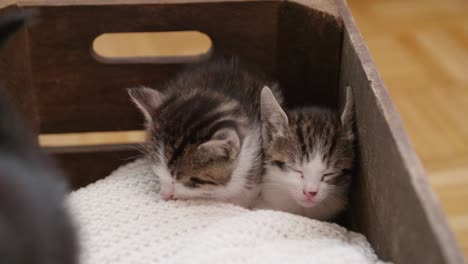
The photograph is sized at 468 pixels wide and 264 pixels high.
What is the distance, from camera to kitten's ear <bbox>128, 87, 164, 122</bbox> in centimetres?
114

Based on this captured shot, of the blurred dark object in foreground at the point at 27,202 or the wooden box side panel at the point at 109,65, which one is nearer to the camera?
the blurred dark object in foreground at the point at 27,202

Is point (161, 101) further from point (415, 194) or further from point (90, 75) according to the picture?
point (415, 194)

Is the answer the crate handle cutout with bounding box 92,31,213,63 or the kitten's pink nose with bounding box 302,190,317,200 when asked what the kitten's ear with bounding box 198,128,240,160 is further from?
the crate handle cutout with bounding box 92,31,213,63

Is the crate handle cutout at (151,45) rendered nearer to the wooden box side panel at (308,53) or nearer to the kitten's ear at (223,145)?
the wooden box side panel at (308,53)

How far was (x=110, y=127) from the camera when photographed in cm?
135

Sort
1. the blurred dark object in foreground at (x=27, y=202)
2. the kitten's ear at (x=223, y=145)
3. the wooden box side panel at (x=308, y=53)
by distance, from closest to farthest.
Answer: the blurred dark object in foreground at (x=27, y=202) → the kitten's ear at (x=223, y=145) → the wooden box side panel at (x=308, y=53)

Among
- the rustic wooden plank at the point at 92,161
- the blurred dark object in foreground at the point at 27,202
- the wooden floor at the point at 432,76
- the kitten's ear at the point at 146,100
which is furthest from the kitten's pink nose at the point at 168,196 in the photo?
the wooden floor at the point at 432,76

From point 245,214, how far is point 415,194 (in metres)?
0.34

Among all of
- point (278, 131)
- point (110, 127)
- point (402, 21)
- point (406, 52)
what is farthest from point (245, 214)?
point (402, 21)

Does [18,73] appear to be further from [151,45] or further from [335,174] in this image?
[151,45]

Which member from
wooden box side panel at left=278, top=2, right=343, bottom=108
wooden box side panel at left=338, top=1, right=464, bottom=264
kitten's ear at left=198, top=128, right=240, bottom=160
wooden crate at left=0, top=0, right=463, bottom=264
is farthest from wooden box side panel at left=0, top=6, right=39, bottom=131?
wooden box side panel at left=338, top=1, right=464, bottom=264

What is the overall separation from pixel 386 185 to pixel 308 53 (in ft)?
1.35

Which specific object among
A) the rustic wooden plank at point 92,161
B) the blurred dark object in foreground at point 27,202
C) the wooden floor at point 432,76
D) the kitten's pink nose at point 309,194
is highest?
the blurred dark object in foreground at point 27,202

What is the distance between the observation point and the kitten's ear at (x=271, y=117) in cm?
114
